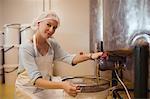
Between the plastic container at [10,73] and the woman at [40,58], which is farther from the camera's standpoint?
the plastic container at [10,73]

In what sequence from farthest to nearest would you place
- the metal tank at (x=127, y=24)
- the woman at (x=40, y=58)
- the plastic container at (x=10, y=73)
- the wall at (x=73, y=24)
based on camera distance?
the wall at (x=73, y=24), the plastic container at (x=10, y=73), the woman at (x=40, y=58), the metal tank at (x=127, y=24)

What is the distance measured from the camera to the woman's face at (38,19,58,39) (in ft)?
4.94

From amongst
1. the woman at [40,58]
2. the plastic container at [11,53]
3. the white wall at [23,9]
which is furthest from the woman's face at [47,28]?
the white wall at [23,9]

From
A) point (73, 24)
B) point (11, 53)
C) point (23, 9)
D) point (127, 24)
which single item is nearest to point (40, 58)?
point (127, 24)

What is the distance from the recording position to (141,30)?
85 cm

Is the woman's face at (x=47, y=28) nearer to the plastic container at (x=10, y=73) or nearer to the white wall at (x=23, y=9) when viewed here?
the plastic container at (x=10, y=73)

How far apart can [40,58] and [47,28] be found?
25 cm

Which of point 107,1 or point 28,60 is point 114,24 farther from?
point 28,60

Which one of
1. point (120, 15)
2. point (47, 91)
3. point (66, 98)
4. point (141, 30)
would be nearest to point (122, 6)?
point (120, 15)

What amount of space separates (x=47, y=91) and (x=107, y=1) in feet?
2.71

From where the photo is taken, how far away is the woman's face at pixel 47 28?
1.51 meters

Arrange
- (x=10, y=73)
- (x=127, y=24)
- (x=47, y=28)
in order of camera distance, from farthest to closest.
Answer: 1. (x=10, y=73)
2. (x=47, y=28)
3. (x=127, y=24)

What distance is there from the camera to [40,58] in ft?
5.34

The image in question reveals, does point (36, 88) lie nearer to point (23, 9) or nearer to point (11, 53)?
point (11, 53)
